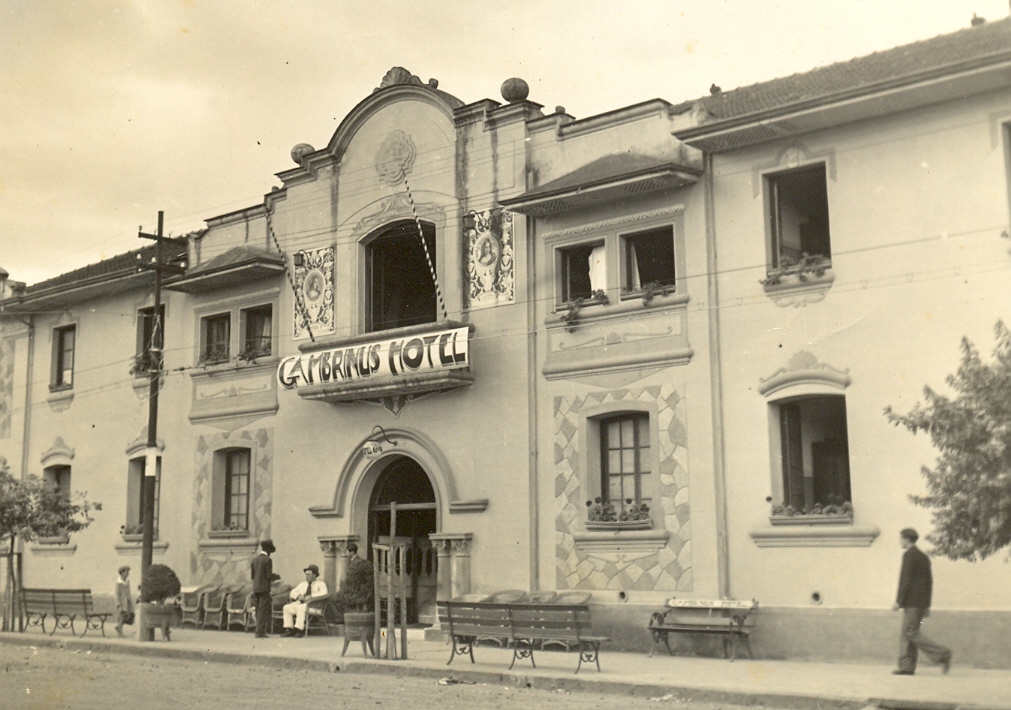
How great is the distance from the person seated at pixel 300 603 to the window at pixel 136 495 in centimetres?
622

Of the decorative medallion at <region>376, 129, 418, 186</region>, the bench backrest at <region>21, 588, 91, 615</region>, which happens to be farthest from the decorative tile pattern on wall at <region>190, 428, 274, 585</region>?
the decorative medallion at <region>376, 129, 418, 186</region>

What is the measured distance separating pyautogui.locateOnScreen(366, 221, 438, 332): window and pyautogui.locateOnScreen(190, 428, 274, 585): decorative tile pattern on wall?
3.59 meters

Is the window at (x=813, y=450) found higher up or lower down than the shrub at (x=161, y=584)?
higher up

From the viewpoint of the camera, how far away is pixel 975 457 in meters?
12.0

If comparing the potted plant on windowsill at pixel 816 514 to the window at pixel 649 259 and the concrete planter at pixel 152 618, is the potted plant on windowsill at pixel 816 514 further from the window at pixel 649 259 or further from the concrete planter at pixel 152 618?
the concrete planter at pixel 152 618

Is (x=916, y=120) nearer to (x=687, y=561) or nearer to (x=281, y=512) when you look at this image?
(x=687, y=561)

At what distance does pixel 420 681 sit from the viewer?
15320mm

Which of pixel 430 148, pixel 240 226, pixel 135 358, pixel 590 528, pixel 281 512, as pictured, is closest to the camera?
pixel 590 528

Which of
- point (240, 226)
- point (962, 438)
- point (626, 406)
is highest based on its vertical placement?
point (240, 226)

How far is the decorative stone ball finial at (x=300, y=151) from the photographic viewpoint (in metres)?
24.4

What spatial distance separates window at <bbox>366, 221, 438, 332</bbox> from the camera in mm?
23188

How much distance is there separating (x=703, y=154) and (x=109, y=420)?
16.9 metres

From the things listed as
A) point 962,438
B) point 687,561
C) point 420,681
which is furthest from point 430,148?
point 962,438

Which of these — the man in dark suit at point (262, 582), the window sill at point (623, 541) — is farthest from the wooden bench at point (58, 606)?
the window sill at point (623, 541)
